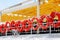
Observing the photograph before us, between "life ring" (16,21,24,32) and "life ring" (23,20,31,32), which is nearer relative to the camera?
"life ring" (23,20,31,32)

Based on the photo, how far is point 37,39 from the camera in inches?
137

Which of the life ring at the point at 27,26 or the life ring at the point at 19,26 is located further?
the life ring at the point at 19,26

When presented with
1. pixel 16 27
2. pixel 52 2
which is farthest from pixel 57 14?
pixel 52 2

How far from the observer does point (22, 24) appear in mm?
4289

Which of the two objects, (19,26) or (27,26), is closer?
(27,26)

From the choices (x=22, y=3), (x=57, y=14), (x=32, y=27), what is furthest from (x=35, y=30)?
(x=22, y=3)

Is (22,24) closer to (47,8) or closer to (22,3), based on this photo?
(22,3)

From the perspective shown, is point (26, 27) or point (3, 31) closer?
point (26, 27)

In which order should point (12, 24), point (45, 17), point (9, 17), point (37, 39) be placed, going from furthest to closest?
point (9, 17)
point (12, 24)
point (45, 17)
point (37, 39)

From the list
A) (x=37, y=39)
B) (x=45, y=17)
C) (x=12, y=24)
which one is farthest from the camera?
(x=12, y=24)

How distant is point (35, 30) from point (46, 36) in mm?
648

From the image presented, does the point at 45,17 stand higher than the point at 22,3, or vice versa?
the point at 22,3

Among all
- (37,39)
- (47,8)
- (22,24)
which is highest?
(47,8)

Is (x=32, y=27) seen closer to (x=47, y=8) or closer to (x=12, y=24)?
(x=12, y=24)
